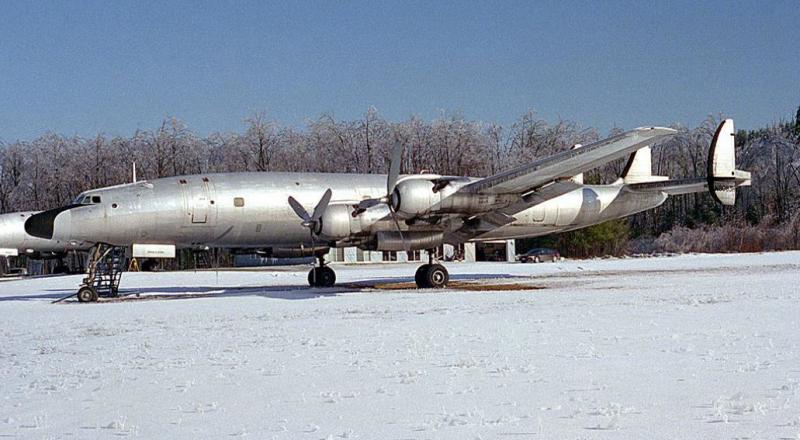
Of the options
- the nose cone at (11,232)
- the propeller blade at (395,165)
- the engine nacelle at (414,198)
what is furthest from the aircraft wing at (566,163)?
the nose cone at (11,232)

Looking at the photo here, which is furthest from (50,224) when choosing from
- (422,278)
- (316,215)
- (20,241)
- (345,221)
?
(20,241)

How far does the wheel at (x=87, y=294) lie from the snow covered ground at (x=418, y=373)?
489 centimetres

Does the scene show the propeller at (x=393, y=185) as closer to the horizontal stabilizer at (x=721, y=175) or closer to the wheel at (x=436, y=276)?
the wheel at (x=436, y=276)

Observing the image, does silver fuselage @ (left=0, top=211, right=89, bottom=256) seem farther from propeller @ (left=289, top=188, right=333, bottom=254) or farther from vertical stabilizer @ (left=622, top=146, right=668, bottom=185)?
vertical stabilizer @ (left=622, top=146, right=668, bottom=185)

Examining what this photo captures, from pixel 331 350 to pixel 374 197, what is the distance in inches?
501

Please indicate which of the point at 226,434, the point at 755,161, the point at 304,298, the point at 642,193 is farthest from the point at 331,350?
the point at 755,161

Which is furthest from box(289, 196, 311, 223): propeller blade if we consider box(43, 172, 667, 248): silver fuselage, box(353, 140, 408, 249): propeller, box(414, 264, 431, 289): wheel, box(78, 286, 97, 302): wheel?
box(78, 286, 97, 302): wheel

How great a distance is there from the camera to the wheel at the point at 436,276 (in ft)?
64.7

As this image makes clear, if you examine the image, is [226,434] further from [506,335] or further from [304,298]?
[304,298]

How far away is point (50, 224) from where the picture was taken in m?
17.6

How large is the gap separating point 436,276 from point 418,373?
13.1 meters

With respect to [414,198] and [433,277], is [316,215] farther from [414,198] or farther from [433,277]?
[433,277]

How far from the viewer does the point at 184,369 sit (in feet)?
24.1

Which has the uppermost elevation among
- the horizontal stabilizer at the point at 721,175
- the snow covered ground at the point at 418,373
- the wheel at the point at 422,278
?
the horizontal stabilizer at the point at 721,175
